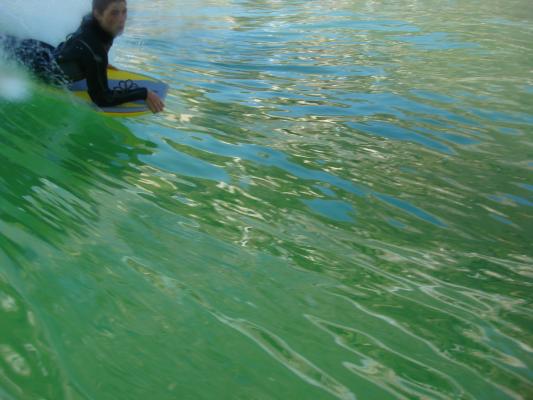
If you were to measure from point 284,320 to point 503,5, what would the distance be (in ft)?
40.9

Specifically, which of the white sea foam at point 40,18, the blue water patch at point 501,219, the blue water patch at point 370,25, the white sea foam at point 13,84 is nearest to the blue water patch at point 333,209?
the blue water patch at point 501,219

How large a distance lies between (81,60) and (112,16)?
0.38 metres

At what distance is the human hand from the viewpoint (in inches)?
204

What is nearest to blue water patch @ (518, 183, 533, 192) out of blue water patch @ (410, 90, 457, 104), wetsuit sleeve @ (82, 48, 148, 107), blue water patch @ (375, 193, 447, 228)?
blue water patch @ (375, 193, 447, 228)

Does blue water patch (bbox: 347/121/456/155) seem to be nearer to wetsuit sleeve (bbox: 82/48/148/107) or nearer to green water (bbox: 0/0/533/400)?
green water (bbox: 0/0/533/400)

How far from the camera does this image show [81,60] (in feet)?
15.9

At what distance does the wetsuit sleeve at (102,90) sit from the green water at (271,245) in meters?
0.25

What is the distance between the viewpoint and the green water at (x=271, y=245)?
2.68 meters

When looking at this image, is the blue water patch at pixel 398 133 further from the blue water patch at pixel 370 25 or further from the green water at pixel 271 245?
the blue water patch at pixel 370 25

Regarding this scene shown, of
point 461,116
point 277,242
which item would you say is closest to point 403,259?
point 277,242

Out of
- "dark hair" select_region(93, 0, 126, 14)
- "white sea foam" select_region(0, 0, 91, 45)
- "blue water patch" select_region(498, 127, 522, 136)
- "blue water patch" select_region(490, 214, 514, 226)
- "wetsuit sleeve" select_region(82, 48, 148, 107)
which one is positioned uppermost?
"dark hair" select_region(93, 0, 126, 14)

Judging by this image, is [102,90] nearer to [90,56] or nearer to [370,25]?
[90,56]

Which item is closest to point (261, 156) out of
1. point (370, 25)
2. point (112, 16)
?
point (112, 16)

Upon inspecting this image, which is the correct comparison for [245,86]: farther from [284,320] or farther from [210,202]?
[284,320]
